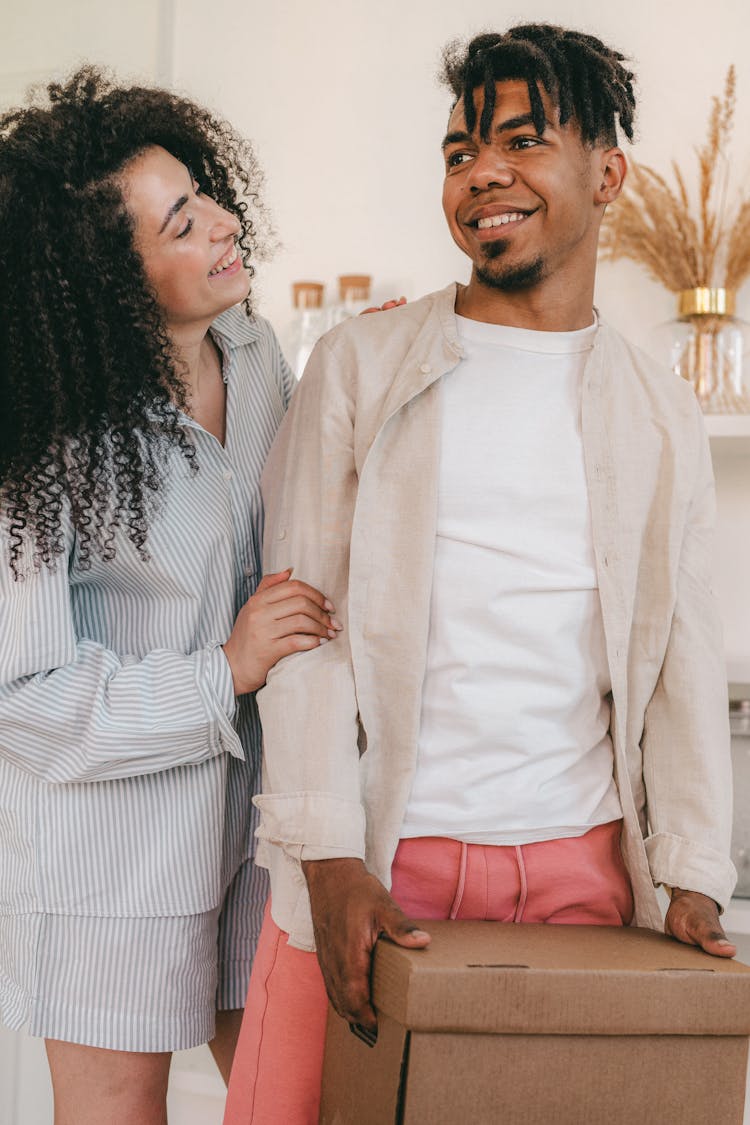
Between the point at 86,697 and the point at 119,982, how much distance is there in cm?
33

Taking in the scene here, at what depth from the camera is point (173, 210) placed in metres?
1.30

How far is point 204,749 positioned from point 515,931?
43cm

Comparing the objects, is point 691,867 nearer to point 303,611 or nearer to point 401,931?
point 401,931

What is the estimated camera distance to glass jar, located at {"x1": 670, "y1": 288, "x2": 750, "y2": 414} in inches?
69.1

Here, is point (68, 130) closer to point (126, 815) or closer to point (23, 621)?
point (23, 621)

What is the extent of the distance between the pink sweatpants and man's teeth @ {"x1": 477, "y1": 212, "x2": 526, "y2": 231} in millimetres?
633

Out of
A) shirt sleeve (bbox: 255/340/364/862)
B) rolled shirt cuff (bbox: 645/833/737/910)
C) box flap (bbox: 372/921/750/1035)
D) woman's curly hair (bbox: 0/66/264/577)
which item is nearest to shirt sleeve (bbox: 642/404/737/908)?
rolled shirt cuff (bbox: 645/833/737/910)

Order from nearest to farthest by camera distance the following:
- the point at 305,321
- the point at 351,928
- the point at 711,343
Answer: the point at 351,928, the point at 711,343, the point at 305,321

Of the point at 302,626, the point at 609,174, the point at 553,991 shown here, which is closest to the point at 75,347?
the point at 302,626

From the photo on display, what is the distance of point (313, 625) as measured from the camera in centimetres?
116

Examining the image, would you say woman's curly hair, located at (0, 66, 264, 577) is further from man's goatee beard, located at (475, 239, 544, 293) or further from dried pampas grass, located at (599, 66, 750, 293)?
dried pampas grass, located at (599, 66, 750, 293)

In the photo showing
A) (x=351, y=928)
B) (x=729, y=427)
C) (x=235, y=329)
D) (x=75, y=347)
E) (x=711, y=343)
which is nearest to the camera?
(x=351, y=928)

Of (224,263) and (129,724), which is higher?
(224,263)

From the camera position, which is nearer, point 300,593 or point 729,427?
point 300,593
